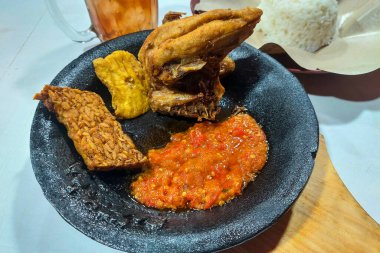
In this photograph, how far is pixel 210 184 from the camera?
115 cm

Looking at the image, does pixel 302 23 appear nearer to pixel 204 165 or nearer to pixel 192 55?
pixel 192 55

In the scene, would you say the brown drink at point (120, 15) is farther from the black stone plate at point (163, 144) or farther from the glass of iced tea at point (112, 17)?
the black stone plate at point (163, 144)

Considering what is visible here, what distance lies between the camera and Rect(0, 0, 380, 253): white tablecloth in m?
1.16

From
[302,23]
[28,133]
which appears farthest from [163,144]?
[302,23]

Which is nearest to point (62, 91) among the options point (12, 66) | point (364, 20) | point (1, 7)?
point (12, 66)

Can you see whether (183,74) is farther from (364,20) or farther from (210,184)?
(364,20)

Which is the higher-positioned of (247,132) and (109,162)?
(109,162)

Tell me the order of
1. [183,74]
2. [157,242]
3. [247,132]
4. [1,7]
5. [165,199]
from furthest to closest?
[1,7]
[247,132]
[183,74]
[165,199]
[157,242]

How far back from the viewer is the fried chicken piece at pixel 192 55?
46.6 inches

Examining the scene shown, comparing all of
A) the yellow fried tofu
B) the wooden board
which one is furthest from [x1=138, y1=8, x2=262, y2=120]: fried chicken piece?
the wooden board

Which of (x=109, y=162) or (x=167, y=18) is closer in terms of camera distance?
(x=109, y=162)

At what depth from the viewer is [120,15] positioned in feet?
5.70

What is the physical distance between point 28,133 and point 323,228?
3.87 feet

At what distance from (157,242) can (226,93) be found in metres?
0.78
